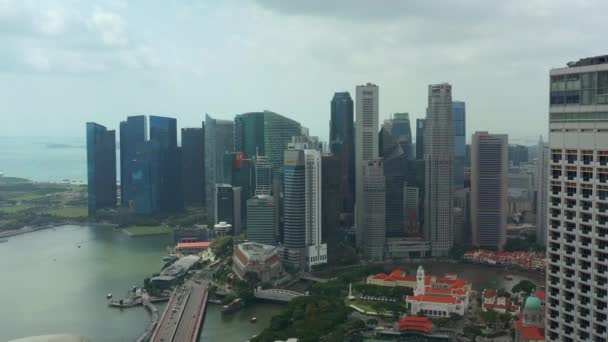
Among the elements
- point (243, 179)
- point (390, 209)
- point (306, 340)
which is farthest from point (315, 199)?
point (306, 340)

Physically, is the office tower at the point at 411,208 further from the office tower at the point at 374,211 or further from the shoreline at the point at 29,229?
the shoreline at the point at 29,229

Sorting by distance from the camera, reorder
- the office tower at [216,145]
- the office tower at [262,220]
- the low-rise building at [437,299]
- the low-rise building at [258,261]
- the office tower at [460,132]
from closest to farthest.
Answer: the low-rise building at [437,299], the low-rise building at [258,261], the office tower at [262,220], the office tower at [216,145], the office tower at [460,132]

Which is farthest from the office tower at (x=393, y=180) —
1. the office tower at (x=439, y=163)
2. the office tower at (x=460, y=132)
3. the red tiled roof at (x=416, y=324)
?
the red tiled roof at (x=416, y=324)

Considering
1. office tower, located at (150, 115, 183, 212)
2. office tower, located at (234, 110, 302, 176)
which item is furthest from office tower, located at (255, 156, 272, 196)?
office tower, located at (150, 115, 183, 212)

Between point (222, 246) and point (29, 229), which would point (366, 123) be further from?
point (29, 229)

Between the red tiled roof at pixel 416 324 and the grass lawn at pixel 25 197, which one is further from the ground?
the grass lawn at pixel 25 197

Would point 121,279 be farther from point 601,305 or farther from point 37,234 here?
point 601,305
